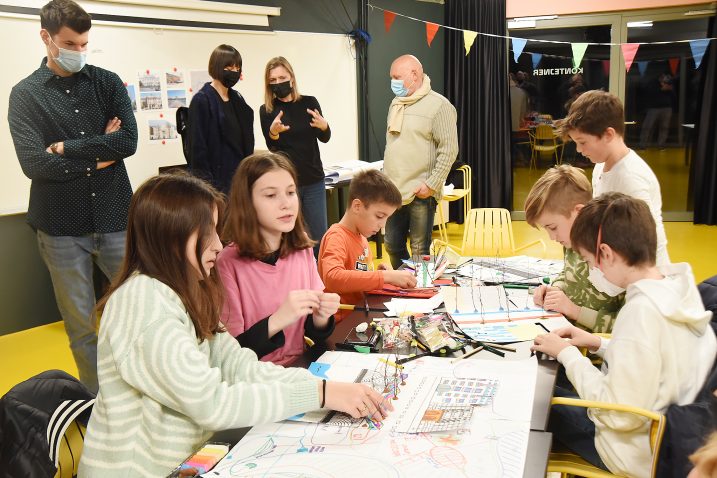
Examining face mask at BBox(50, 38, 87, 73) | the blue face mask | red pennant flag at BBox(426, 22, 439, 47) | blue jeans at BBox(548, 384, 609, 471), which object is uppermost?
red pennant flag at BBox(426, 22, 439, 47)

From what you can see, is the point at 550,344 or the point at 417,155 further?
the point at 417,155

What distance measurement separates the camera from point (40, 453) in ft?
4.27

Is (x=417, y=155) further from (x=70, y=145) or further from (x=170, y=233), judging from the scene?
(x=170, y=233)

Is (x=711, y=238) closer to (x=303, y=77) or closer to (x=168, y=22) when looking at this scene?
(x=303, y=77)

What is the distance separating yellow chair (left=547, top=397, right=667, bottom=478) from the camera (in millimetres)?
1456

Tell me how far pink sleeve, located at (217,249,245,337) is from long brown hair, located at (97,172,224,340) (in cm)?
41

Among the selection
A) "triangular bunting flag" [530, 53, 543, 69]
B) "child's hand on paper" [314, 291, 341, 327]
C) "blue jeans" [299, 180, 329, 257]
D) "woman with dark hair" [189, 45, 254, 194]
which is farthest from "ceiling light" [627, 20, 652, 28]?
"child's hand on paper" [314, 291, 341, 327]

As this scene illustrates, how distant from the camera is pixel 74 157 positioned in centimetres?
267

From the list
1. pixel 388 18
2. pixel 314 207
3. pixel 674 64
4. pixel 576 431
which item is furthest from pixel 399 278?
pixel 674 64

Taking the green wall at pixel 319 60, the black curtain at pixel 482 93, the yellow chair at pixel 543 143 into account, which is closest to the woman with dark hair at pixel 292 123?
the green wall at pixel 319 60

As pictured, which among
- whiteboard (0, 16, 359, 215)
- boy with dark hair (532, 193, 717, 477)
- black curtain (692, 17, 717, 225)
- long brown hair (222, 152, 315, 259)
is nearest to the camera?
boy with dark hair (532, 193, 717, 477)

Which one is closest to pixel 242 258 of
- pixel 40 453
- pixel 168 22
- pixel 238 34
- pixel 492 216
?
pixel 40 453

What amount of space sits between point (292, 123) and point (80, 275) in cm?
165

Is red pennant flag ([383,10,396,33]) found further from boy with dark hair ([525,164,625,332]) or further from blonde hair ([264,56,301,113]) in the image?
boy with dark hair ([525,164,625,332])
